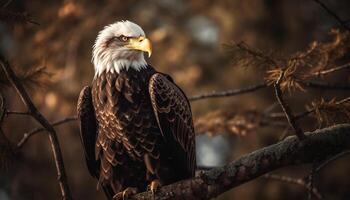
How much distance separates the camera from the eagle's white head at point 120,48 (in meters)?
5.91

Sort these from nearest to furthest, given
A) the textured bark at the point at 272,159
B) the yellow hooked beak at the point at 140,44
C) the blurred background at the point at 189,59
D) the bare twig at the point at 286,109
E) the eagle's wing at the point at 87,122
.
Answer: the bare twig at the point at 286,109
the textured bark at the point at 272,159
the eagle's wing at the point at 87,122
the yellow hooked beak at the point at 140,44
the blurred background at the point at 189,59

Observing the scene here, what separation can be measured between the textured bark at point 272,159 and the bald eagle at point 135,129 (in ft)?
2.02

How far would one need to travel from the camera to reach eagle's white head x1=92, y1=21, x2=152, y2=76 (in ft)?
19.4

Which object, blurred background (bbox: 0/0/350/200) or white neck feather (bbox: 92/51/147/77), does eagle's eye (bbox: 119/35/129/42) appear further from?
blurred background (bbox: 0/0/350/200)

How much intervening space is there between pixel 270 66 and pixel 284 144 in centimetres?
73

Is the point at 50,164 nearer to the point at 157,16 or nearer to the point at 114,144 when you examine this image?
the point at 157,16

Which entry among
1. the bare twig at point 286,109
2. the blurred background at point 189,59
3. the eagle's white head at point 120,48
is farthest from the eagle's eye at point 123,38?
the blurred background at point 189,59

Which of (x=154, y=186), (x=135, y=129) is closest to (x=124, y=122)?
(x=135, y=129)

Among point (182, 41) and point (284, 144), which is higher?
point (182, 41)

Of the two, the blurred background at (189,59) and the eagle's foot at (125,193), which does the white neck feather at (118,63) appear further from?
the blurred background at (189,59)

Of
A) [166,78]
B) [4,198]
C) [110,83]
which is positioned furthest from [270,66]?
[4,198]

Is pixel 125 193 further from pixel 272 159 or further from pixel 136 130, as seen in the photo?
pixel 272 159

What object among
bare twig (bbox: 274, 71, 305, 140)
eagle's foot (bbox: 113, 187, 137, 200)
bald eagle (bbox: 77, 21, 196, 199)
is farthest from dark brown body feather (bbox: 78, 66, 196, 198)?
bare twig (bbox: 274, 71, 305, 140)

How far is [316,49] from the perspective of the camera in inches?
203
